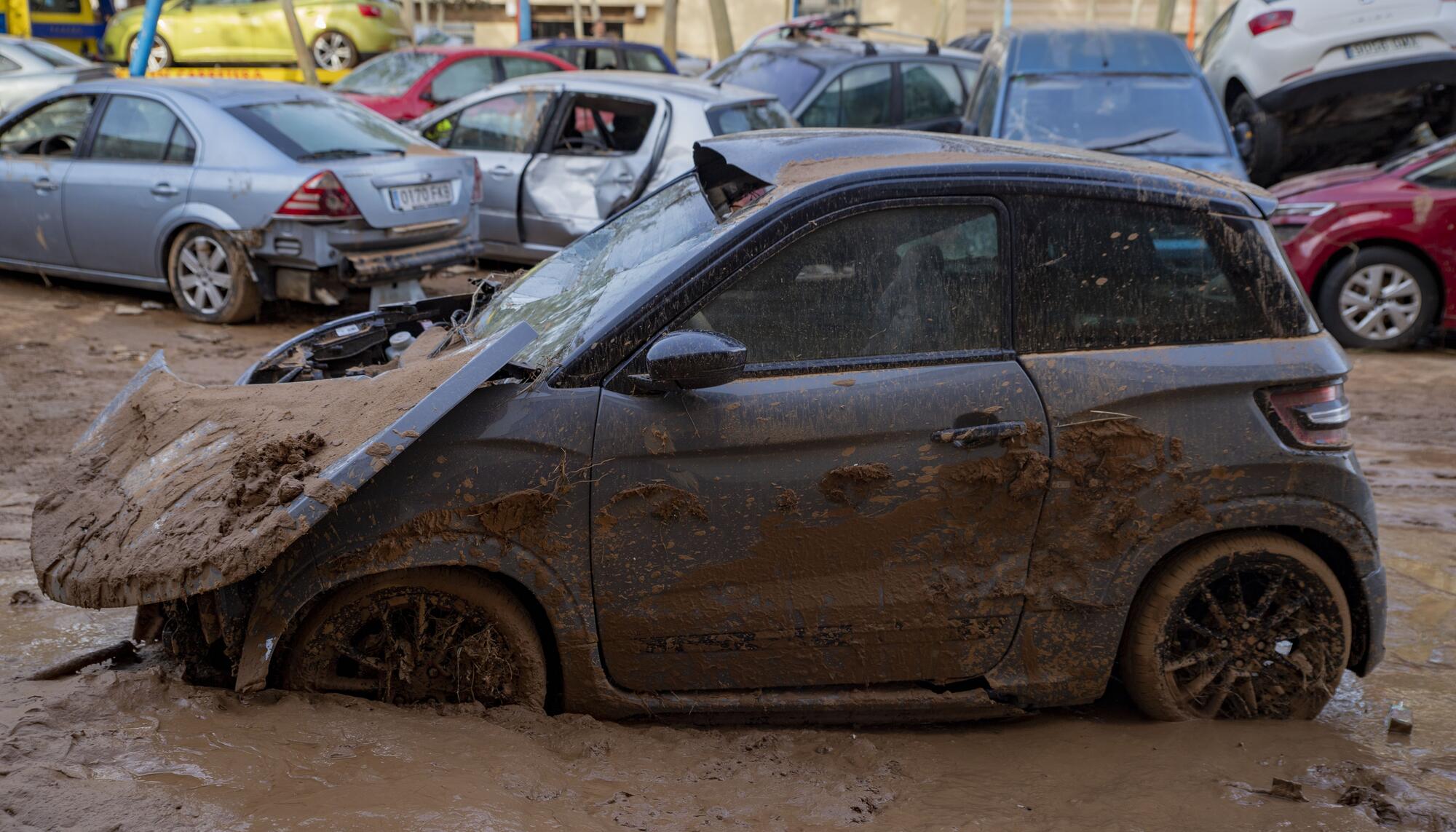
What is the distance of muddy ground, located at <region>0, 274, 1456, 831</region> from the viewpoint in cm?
290

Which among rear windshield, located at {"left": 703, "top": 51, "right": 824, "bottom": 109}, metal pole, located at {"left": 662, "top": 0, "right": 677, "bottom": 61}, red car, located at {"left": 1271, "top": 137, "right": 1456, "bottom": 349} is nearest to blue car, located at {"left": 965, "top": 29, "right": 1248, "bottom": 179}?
red car, located at {"left": 1271, "top": 137, "right": 1456, "bottom": 349}

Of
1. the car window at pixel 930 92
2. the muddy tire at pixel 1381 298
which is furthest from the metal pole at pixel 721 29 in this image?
the muddy tire at pixel 1381 298

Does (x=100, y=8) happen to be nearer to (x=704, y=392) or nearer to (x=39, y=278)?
(x=39, y=278)

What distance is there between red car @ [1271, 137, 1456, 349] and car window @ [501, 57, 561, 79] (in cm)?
957

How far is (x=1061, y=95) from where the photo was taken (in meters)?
9.44

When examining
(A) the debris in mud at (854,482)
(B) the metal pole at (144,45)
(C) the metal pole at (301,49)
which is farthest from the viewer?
(C) the metal pole at (301,49)

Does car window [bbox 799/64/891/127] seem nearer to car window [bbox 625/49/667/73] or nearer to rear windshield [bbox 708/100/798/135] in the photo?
rear windshield [bbox 708/100/798/135]

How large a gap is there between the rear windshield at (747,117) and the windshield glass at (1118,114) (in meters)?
1.83

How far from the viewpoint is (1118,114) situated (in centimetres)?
927

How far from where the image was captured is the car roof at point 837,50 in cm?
1252

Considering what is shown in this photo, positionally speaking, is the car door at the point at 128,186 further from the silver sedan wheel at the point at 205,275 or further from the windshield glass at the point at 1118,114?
the windshield glass at the point at 1118,114

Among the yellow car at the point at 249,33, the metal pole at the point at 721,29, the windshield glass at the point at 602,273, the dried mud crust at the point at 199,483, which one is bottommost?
the dried mud crust at the point at 199,483

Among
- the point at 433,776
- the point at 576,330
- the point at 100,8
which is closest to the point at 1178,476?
the point at 576,330

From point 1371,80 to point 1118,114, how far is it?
11.1 ft
